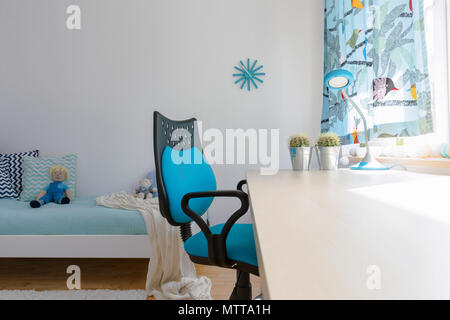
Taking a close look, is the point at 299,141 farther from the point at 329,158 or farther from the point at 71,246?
the point at 71,246

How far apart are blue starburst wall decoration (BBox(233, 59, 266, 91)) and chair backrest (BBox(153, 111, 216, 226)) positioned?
59.0 inches

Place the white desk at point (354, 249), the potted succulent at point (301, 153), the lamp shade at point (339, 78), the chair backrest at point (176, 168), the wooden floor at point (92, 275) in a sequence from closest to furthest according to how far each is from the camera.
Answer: the white desk at point (354, 249), the chair backrest at point (176, 168), the lamp shade at point (339, 78), the potted succulent at point (301, 153), the wooden floor at point (92, 275)

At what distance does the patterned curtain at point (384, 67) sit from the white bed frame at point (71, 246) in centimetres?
171

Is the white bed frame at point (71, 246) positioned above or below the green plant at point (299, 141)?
below

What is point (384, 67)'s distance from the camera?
1729 mm

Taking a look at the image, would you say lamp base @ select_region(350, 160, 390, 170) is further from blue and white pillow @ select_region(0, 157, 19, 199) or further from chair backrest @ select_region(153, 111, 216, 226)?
blue and white pillow @ select_region(0, 157, 19, 199)

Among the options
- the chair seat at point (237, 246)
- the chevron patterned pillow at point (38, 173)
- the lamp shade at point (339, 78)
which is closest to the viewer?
the chair seat at point (237, 246)

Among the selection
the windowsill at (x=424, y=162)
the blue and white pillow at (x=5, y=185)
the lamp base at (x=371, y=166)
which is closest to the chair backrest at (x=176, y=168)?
the lamp base at (x=371, y=166)

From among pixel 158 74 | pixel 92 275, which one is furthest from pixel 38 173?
pixel 158 74

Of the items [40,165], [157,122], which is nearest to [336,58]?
[157,122]

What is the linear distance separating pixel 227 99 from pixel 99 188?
1591 millimetres

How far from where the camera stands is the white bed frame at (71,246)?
1947mm

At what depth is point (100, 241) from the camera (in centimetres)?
Result: 196

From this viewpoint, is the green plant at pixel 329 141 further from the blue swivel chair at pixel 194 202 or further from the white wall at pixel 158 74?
the white wall at pixel 158 74
